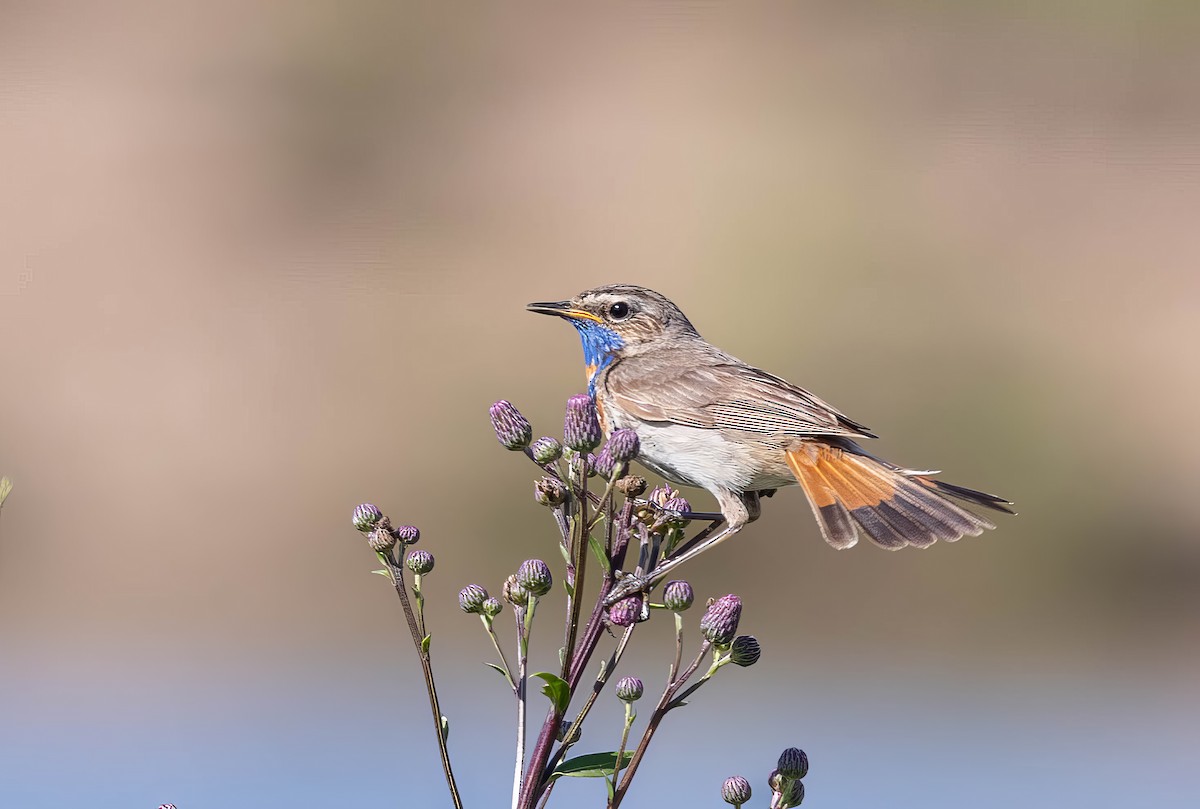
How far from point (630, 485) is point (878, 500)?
3.96ft

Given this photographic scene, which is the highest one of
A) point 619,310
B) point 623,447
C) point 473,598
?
point 619,310

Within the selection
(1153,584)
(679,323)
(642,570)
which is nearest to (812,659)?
(1153,584)

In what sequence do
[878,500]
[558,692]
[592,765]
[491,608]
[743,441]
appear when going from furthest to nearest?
[743,441] < [878,500] < [491,608] < [592,765] < [558,692]

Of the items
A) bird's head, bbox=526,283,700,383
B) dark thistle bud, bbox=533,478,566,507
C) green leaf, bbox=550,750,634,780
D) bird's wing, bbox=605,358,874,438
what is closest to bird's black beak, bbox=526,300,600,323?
bird's head, bbox=526,283,700,383

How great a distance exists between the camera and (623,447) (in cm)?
284

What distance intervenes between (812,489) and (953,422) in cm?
912

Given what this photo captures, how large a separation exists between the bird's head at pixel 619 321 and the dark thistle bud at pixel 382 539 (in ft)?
6.50

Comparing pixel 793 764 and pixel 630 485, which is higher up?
pixel 630 485

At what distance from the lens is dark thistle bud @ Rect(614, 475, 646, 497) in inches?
113

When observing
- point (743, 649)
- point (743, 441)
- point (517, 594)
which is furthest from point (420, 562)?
point (743, 441)

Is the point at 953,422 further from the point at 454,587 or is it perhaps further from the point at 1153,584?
the point at 454,587

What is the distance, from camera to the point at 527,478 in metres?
12.9

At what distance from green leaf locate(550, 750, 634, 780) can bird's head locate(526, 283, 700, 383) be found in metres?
2.21

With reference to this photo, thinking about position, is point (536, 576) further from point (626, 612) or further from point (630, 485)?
point (630, 485)
